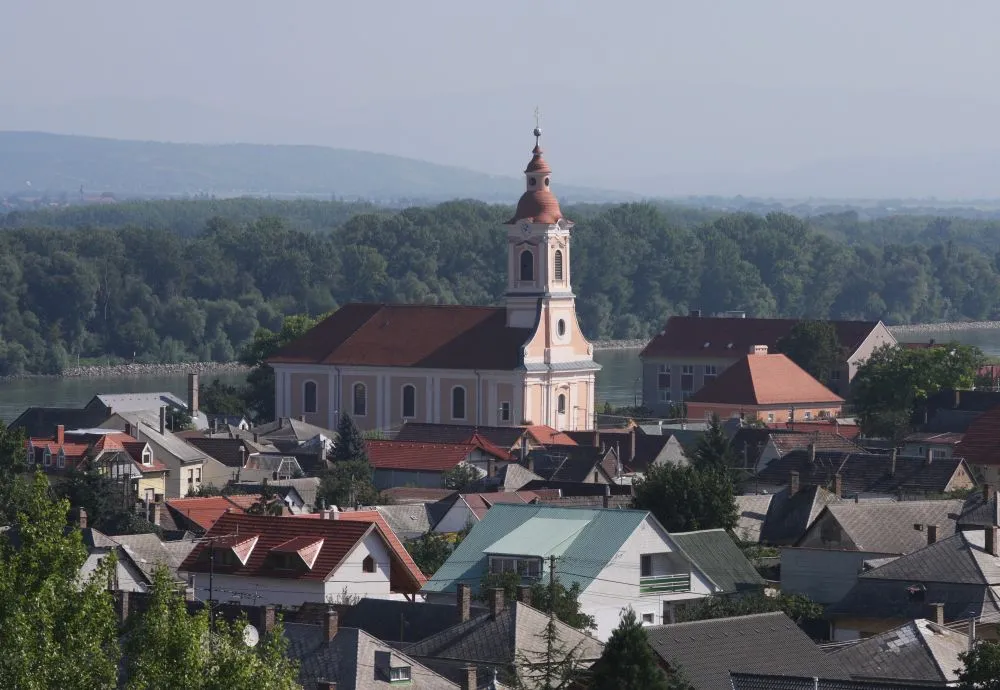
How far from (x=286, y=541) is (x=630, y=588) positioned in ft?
10.8

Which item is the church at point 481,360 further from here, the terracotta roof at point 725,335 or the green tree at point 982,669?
the green tree at point 982,669

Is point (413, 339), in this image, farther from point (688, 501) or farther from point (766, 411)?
point (688, 501)

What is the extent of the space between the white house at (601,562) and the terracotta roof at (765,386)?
29.2 metres

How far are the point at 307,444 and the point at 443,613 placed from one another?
78.8ft

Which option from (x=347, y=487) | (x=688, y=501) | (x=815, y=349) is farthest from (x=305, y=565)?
(x=815, y=349)

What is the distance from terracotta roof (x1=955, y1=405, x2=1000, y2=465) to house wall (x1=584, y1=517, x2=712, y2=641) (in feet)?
48.7

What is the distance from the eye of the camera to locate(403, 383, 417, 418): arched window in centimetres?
5319

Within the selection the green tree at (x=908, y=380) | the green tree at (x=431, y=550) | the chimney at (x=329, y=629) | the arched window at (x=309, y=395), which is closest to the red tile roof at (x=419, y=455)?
the green tree at (x=431, y=550)

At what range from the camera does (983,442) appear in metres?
39.9

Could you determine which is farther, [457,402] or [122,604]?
[457,402]

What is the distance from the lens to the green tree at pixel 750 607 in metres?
23.3

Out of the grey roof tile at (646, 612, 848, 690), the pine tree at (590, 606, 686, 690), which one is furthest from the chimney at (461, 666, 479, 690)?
Answer: the pine tree at (590, 606, 686, 690)

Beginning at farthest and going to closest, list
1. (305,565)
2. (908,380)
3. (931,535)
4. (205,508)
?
(908,380), (205,508), (931,535), (305,565)

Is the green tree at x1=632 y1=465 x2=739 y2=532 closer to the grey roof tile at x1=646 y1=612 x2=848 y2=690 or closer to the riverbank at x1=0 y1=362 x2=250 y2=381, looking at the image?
the grey roof tile at x1=646 y1=612 x2=848 y2=690
